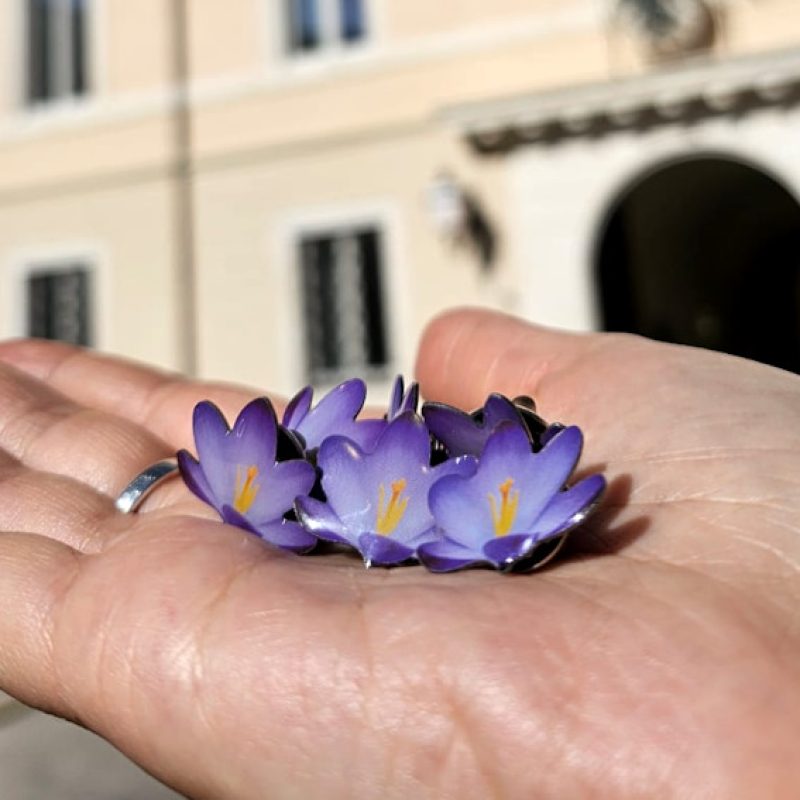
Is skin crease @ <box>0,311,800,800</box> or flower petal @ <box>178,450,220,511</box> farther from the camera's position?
flower petal @ <box>178,450,220,511</box>

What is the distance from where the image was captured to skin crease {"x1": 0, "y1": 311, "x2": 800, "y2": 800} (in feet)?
3.14

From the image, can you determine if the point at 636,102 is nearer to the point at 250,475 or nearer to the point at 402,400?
the point at 402,400

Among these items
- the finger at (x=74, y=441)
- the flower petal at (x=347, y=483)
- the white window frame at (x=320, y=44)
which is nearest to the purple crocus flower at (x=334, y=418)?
the flower petal at (x=347, y=483)

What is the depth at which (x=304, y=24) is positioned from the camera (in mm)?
7422

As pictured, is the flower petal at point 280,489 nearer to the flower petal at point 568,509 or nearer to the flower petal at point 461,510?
the flower petal at point 461,510

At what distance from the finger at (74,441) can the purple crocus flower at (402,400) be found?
488mm

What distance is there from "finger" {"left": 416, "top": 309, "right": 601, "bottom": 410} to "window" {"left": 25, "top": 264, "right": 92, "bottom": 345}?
620 cm

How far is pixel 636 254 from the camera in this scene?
26.0ft

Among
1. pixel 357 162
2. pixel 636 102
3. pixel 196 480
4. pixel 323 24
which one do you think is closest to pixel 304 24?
pixel 323 24

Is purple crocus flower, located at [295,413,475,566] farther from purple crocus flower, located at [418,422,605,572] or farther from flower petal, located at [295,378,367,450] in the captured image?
flower petal, located at [295,378,367,450]

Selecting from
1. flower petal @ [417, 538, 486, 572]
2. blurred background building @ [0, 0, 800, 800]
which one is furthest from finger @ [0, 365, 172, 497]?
blurred background building @ [0, 0, 800, 800]

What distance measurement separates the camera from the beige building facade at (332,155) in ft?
21.1

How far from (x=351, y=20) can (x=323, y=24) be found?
221 mm

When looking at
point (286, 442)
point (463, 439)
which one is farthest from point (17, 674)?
point (463, 439)
